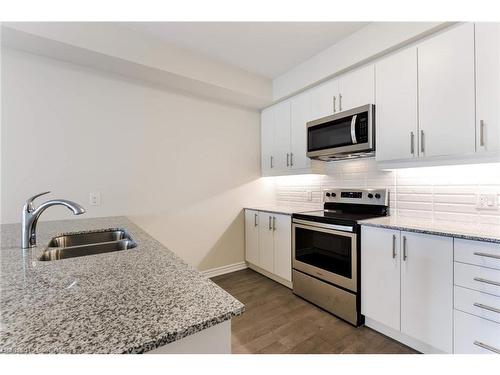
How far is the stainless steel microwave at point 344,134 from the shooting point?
2.07m

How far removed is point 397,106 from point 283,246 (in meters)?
1.72

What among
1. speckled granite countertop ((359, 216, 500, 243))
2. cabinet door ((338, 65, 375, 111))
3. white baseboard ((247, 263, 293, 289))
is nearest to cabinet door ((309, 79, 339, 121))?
cabinet door ((338, 65, 375, 111))

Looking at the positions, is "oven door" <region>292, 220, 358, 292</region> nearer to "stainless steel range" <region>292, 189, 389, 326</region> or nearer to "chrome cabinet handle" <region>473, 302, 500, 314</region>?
"stainless steel range" <region>292, 189, 389, 326</region>

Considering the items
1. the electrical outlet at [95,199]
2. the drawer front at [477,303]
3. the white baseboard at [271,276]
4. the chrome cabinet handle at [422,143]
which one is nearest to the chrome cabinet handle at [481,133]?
the chrome cabinet handle at [422,143]

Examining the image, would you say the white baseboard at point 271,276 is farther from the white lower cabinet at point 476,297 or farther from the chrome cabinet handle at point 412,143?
the chrome cabinet handle at point 412,143

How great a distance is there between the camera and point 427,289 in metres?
1.53

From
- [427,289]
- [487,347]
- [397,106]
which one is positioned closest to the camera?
[487,347]

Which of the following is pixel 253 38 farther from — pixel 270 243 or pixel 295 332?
pixel 295 332

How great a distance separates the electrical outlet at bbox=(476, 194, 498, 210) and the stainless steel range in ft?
2.06

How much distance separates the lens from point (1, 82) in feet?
6.29

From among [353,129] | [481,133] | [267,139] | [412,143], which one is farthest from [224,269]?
[481,133]

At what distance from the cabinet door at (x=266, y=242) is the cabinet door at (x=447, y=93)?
1.69m
